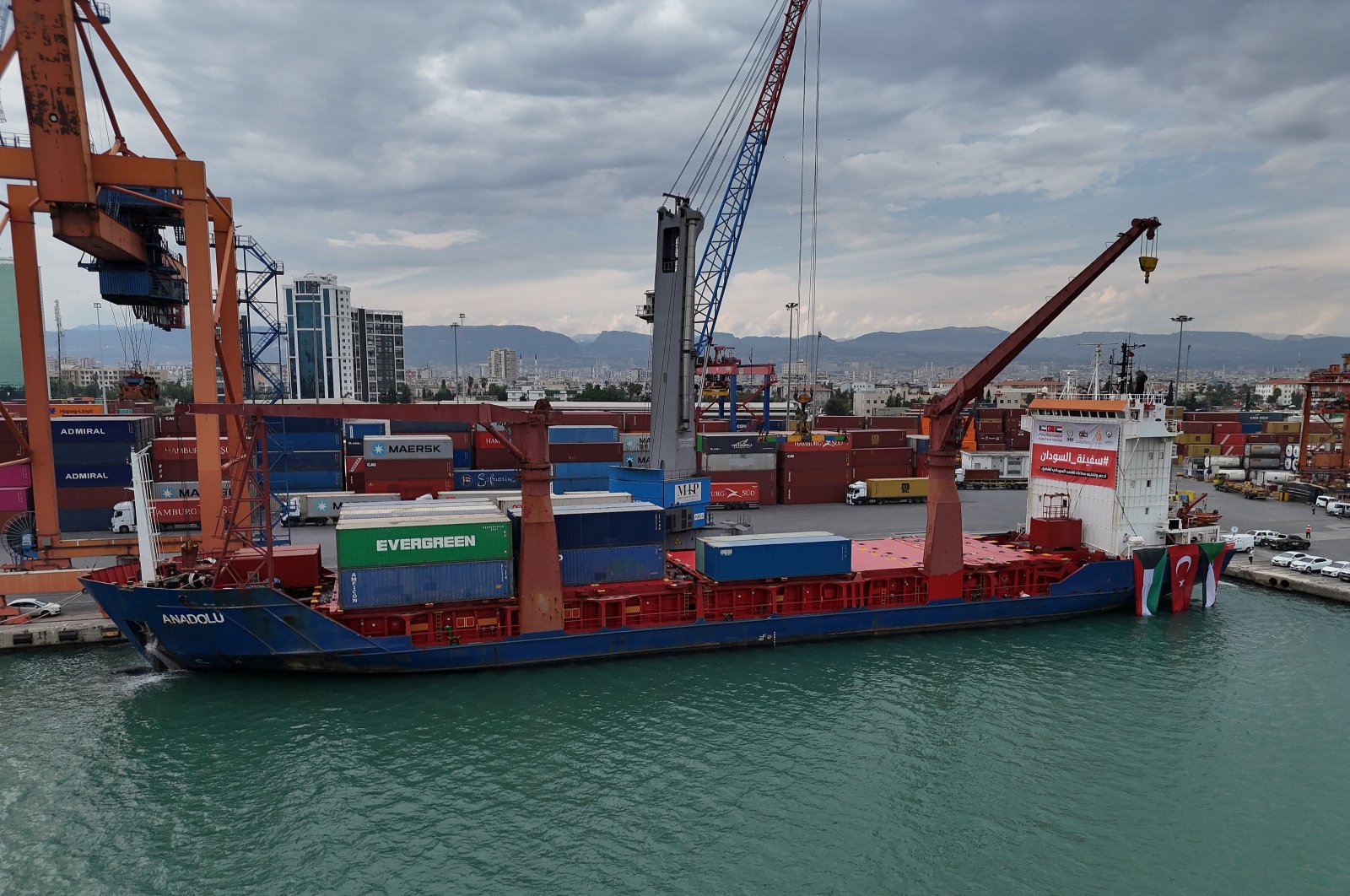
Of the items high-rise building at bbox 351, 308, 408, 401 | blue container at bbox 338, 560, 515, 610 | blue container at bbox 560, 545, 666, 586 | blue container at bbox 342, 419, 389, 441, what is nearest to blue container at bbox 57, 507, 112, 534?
blue container at bbox 342, 419, 389, 441

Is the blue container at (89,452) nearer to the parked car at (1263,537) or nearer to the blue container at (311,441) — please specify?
the blue container at (311,441)

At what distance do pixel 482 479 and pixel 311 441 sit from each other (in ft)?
37.7

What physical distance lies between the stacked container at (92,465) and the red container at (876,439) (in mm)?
48091

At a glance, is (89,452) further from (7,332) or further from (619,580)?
(7,332)

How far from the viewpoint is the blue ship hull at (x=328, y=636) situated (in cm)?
1947

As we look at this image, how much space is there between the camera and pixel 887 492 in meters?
53.5

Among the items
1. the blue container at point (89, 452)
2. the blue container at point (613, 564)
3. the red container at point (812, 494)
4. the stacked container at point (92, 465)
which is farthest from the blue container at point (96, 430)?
the red container at point (812, 494)

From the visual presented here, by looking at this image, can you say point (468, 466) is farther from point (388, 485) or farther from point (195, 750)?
point (195, 750)

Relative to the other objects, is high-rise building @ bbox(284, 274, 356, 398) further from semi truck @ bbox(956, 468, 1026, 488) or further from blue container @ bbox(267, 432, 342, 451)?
semi truck @ bbox(956, 468, 1026, 488)

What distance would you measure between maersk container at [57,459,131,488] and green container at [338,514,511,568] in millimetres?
27641

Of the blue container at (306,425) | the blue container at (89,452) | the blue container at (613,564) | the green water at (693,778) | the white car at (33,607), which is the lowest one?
the green water at (693,778)

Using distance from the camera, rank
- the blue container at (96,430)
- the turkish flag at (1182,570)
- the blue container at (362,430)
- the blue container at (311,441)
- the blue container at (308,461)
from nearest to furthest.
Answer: the turkish flag at (1182,570) → the blue container at (96,430) → the blue container at (308,461) → the blue container at (311,441) → the blue container at (362,430)

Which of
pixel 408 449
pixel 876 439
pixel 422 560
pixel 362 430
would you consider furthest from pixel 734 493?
pixel 422 560

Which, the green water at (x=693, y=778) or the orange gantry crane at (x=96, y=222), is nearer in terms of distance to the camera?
the green water at (x=693, y=778)
